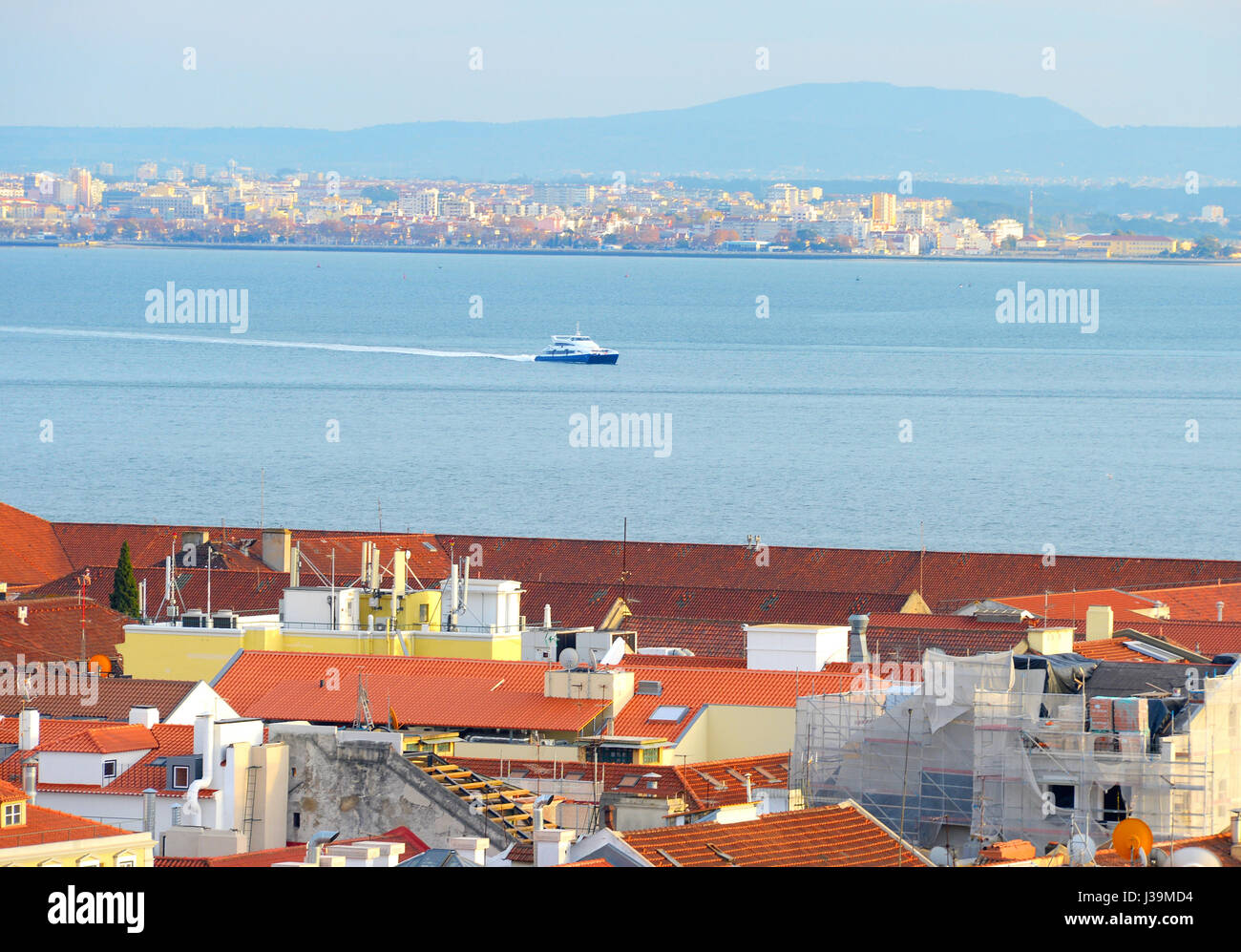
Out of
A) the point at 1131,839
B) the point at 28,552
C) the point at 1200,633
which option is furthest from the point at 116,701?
the point at 28,552

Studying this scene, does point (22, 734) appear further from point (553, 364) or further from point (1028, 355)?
Answer: point (1028, 355)

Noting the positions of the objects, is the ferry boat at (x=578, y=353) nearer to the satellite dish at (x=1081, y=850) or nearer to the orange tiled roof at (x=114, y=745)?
the orange tiled roof at (x=114, y=745)

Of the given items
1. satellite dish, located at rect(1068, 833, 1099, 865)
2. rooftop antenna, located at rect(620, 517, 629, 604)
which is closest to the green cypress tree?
rooftop antenna, located at rect(620, 517, 629, 604)

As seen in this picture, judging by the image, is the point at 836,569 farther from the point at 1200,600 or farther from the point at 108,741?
the point at 108,741

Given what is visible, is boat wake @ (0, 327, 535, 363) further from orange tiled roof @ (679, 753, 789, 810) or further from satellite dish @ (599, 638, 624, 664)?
orange tiled roof @ (679, 753, 789, 810)
